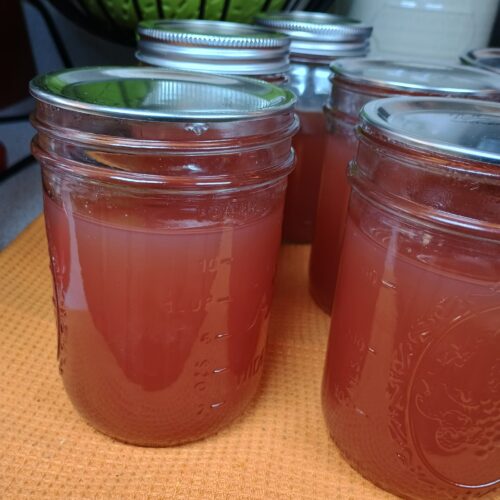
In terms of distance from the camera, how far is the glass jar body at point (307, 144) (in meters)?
0.79

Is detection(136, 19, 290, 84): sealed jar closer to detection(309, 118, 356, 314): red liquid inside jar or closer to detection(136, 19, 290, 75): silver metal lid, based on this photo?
detection(136, 19, 290, 75): silver metal lid

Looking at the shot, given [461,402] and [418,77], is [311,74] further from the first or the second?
[461,402]

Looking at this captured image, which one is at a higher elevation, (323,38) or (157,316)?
(323,38)

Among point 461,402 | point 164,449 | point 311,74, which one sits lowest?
point 164,449

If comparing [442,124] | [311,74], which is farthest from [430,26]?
[442,124]

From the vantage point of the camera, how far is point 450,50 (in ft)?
3.13

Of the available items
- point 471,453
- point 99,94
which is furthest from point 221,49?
point 471,453

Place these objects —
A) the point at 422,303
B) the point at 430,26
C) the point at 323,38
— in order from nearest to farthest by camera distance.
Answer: the point at 422,303, the point at 323,38, the point at 430,26

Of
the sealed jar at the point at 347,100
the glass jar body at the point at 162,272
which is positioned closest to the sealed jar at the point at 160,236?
the glass jar body at the point at 162,272

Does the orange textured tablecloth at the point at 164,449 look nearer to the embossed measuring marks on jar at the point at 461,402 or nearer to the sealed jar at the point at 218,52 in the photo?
the embossed measuring marks on jar at the point at 461,402

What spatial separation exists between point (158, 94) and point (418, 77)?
0.29m

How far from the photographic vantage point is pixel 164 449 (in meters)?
0.48

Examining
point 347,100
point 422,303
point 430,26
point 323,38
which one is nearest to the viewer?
point 422,303

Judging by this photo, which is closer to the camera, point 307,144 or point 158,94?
point 158,94
